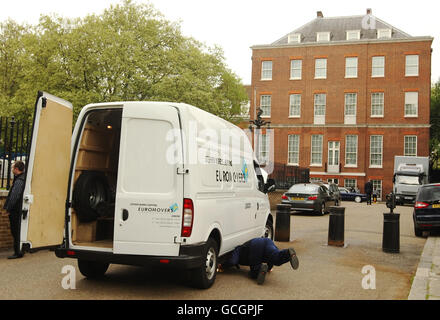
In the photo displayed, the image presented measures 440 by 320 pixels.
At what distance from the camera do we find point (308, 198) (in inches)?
821

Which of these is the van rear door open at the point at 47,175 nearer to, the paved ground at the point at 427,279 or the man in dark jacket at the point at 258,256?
the man in dark jacket at the point at 258,256

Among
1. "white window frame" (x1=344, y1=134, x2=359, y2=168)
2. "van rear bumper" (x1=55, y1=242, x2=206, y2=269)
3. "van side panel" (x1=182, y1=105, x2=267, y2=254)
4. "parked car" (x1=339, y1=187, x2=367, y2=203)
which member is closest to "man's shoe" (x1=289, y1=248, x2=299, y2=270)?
"van side panel" (x1=182, y1=105, x2=267, y2=254)

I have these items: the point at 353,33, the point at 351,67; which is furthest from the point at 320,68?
the point at 353,33

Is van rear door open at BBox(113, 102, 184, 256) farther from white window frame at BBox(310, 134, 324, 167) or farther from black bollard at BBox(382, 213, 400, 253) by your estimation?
white window frame at BBox(310, 134, 324, 167)

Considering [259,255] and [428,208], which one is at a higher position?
[428,208]

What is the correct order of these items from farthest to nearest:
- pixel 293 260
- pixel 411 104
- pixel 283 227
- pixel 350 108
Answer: pixel 350 108
pixel 411 104
pixel 283 227
pixel 293 260

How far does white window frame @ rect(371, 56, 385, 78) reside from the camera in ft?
150

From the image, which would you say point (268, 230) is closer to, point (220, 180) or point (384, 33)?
point (220, 180)

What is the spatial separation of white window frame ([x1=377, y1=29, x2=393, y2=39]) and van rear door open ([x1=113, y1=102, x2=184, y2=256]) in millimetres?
45176

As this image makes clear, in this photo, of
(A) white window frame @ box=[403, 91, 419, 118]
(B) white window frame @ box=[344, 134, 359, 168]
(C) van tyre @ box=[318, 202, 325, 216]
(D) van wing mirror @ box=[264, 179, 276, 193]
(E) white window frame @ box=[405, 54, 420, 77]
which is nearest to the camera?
(D) van wing mirror @ box=[264, 179, 276, 193]

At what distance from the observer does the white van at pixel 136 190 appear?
5930mm

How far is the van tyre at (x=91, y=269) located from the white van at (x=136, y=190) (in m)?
0.02

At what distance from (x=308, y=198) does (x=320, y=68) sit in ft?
97.7
